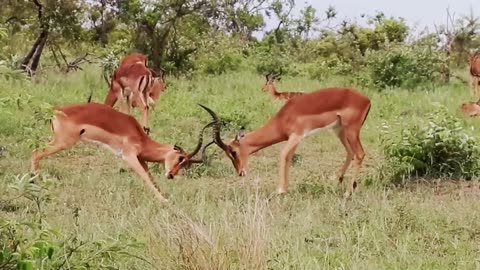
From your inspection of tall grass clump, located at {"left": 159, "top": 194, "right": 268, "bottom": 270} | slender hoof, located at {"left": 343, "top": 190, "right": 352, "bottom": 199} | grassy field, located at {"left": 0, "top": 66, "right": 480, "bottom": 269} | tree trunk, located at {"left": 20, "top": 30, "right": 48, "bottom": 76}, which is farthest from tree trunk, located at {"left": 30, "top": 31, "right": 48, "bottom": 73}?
tall grass clump, located at {"left": 159, "top": 194, "right": 268, "bottom": 270}

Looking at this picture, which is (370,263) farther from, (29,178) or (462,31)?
(462,31)

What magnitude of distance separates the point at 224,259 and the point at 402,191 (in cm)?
285

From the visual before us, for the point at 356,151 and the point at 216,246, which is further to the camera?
the point at 356,151

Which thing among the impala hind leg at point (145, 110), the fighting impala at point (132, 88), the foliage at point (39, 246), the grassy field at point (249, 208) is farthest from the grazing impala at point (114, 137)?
the foliage at point (39, 246)

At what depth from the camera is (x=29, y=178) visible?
8.43ft

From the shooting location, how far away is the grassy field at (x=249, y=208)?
11.4 feet

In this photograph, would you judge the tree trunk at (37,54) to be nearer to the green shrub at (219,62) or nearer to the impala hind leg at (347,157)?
the green shrub at (219,62)

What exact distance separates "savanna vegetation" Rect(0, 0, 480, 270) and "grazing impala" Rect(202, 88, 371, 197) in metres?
0.24

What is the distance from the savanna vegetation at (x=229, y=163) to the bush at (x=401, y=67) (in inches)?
1.0

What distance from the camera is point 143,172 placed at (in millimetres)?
6266

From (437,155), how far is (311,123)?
40.8 inches

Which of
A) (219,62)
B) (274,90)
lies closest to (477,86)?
(274,90)

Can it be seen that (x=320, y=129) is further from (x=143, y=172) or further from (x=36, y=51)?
(x=36, y=51)

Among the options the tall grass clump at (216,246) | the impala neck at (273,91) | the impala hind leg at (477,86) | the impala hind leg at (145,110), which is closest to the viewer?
the tall grass clump at (216,246)
